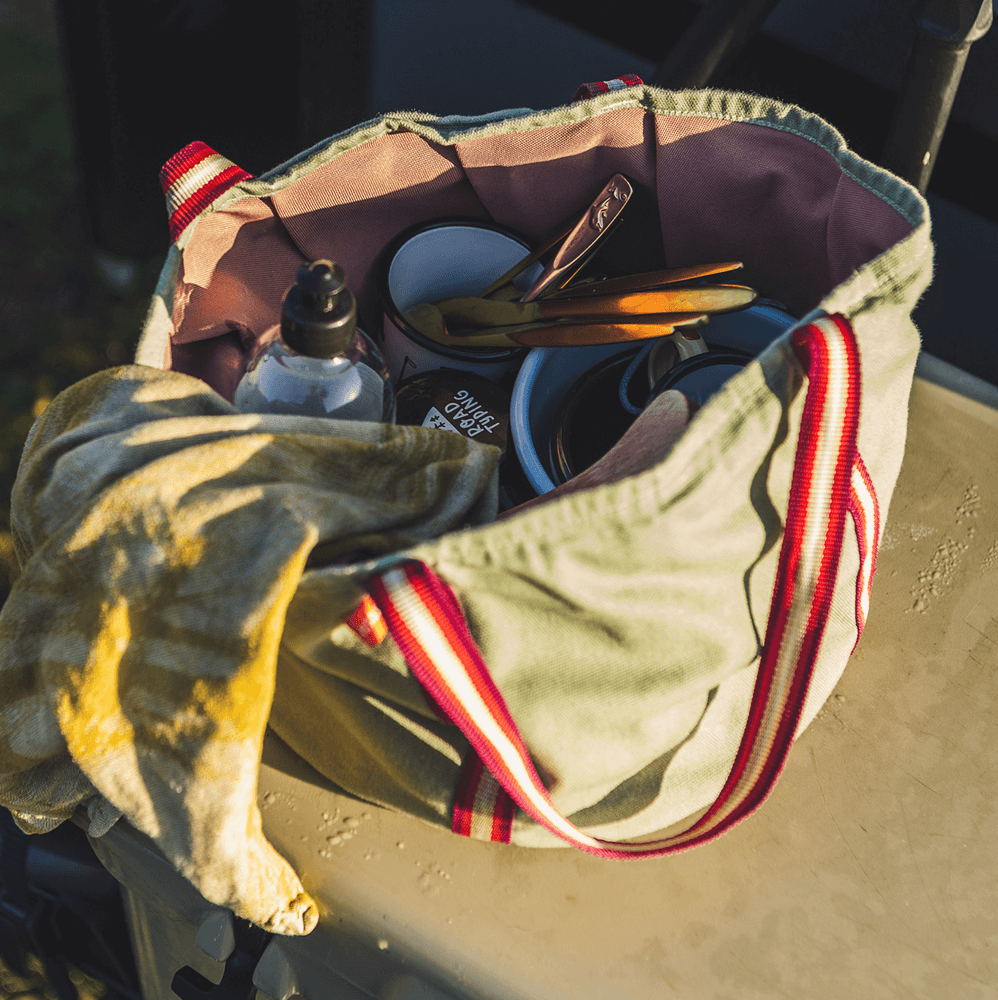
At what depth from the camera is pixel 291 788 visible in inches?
18.8

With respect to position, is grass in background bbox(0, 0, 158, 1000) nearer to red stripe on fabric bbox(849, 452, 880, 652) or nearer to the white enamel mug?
the white enamel mug

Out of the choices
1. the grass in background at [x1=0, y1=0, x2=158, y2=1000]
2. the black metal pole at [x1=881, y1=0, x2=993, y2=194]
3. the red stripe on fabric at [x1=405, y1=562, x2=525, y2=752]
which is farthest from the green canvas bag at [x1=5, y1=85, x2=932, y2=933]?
the grass in background at [x1=0, y1=0, x2=158, y2=1000]

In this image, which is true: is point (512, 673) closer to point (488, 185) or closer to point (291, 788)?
point (291, 788)

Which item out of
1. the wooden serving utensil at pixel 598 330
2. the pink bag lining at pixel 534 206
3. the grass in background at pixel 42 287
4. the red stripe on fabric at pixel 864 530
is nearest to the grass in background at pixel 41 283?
the grass in background at pixel 42 287

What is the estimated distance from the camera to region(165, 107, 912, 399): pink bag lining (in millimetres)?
508

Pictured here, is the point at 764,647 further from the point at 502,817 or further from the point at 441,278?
the point at 441,278

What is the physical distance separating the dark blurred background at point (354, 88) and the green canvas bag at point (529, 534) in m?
0.50

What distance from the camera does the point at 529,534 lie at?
13.3 inches

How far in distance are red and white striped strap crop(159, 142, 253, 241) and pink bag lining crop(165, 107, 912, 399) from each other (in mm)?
12

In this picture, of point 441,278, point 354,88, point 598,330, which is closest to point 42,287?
point 354,88

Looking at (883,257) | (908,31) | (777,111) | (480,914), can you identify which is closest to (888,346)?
(883,257)

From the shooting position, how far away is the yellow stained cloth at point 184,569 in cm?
36

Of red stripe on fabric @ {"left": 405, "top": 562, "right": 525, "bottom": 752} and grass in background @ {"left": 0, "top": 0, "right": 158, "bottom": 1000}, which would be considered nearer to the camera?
red stripe on fabric @ {"left": 405, "top": 562, "right": 525, "bottom": 752}

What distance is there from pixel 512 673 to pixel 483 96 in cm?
90
